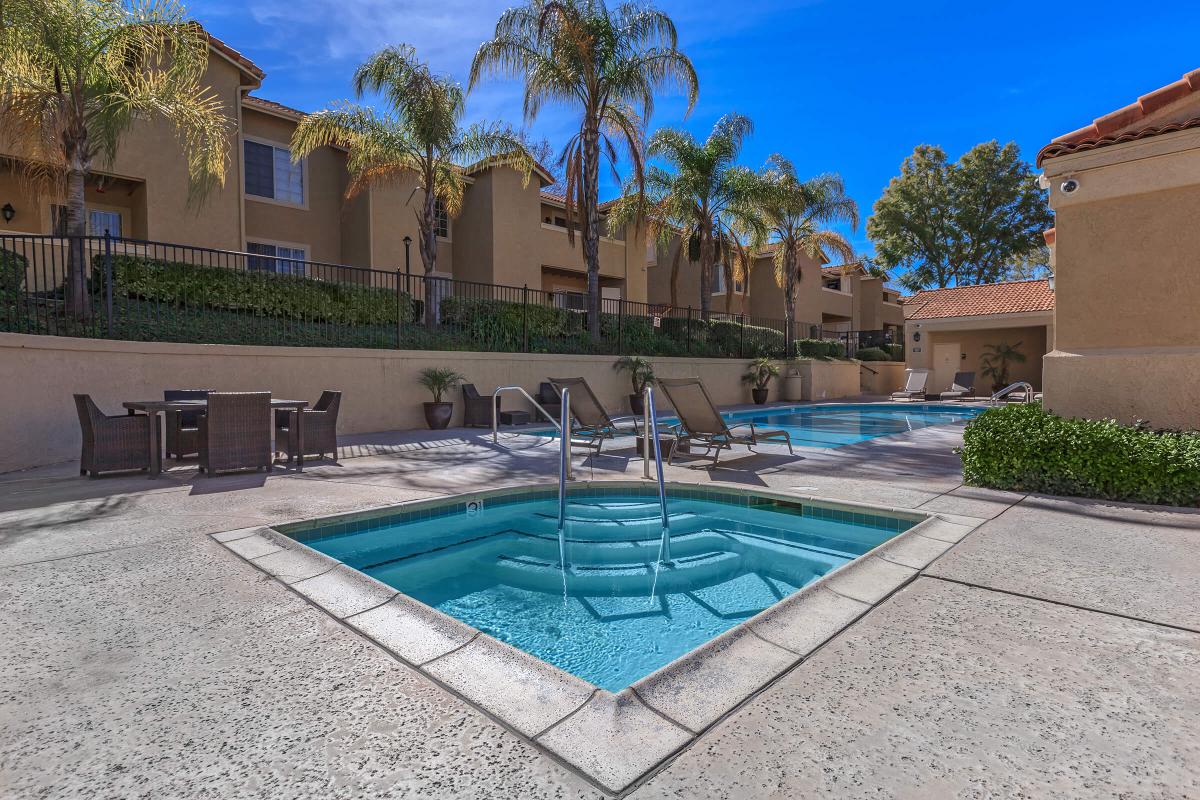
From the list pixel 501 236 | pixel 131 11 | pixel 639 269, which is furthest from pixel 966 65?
pixel 131 11

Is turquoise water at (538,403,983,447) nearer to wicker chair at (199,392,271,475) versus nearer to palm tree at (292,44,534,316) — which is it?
wicker chair at (199,392,271,475)

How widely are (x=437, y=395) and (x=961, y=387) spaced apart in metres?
20.9

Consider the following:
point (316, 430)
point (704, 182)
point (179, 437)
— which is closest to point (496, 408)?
point (316, 430)

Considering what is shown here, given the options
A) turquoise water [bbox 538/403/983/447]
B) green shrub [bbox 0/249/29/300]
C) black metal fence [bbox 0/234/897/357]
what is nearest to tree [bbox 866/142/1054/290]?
turquoise water [bbox 538/403/983/447]

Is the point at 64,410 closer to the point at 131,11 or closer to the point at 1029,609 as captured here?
the point at 131,11

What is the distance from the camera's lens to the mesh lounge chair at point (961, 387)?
23453 mm

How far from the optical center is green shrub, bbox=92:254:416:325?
1045 cm

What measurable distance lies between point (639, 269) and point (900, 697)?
23.7 metres

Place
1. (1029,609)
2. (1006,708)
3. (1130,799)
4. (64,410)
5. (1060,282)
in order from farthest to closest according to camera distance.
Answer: (64,410)
(1060,282)
(1029,609)
(1006,708)
(1130,799)

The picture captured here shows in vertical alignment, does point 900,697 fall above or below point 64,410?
below

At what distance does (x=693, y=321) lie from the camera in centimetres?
2112

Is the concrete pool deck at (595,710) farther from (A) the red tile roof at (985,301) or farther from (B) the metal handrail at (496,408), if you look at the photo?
(A) the red tile roof at (985,301)

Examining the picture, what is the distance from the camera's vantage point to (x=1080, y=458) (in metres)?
5.80

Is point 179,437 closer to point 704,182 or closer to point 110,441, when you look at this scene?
point 110,441
